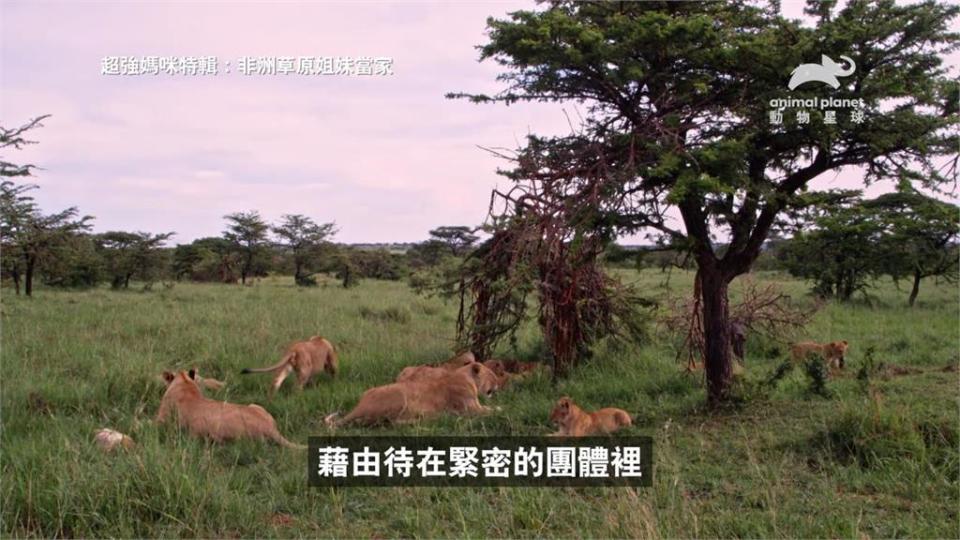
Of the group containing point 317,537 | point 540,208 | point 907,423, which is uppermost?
point 540,208

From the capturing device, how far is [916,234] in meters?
13.1

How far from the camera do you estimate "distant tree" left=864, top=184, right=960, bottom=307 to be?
19.4ft

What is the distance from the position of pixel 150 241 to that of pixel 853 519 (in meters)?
27.8

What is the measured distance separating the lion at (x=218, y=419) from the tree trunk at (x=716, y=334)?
348cm

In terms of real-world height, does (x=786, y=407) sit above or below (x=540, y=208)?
below

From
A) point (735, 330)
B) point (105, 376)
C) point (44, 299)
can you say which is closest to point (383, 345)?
point (105, 376)

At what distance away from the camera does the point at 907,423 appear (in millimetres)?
5383

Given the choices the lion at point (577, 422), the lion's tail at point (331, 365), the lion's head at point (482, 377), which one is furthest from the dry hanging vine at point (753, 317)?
the lion's tail at point (331, 365)

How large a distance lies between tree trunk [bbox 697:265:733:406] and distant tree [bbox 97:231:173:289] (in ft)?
73.9

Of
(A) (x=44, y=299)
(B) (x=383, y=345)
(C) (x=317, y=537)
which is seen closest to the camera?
(C) (x=317, y=537)

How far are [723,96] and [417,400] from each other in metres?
3.57

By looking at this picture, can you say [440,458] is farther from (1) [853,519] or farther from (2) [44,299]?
(2) [44,299]

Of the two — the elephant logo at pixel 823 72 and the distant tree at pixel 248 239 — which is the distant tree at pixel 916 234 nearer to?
the elephant logo at pixel 823 72

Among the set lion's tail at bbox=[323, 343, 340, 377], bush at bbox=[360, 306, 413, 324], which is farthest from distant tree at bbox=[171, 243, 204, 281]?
lion's tail at bbox=[323, 343, 340, 377]
